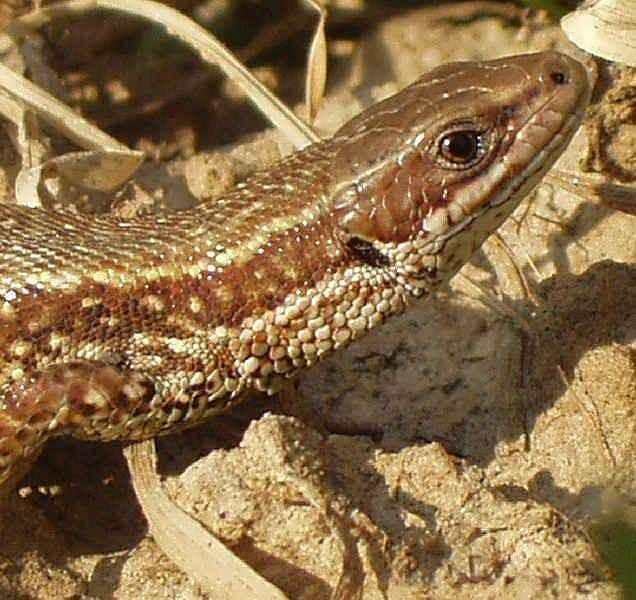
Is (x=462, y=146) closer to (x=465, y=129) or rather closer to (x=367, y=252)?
(x=465, y=129)

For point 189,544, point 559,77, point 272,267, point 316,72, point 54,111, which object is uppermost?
point 559,77

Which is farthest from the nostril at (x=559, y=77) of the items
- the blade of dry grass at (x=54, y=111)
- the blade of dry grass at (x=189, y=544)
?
the blade of dry grass at (x=54, y=111)

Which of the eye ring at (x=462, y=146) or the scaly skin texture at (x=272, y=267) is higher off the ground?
the eye ring at (x=462, y=146)

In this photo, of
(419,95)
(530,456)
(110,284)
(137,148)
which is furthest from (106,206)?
(530,456)

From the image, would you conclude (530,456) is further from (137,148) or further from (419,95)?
(137,148)

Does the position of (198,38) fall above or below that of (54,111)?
above

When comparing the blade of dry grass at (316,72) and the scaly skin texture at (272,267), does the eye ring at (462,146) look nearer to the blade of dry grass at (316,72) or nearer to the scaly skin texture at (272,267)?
the scaly skin texture at (272,267)

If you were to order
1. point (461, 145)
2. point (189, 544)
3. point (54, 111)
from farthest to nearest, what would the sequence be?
point (54, 111), point (461, 145), point (189, 544)

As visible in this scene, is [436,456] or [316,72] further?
[316,72]

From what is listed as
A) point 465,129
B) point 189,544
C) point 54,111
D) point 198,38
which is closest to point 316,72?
point 198,38
